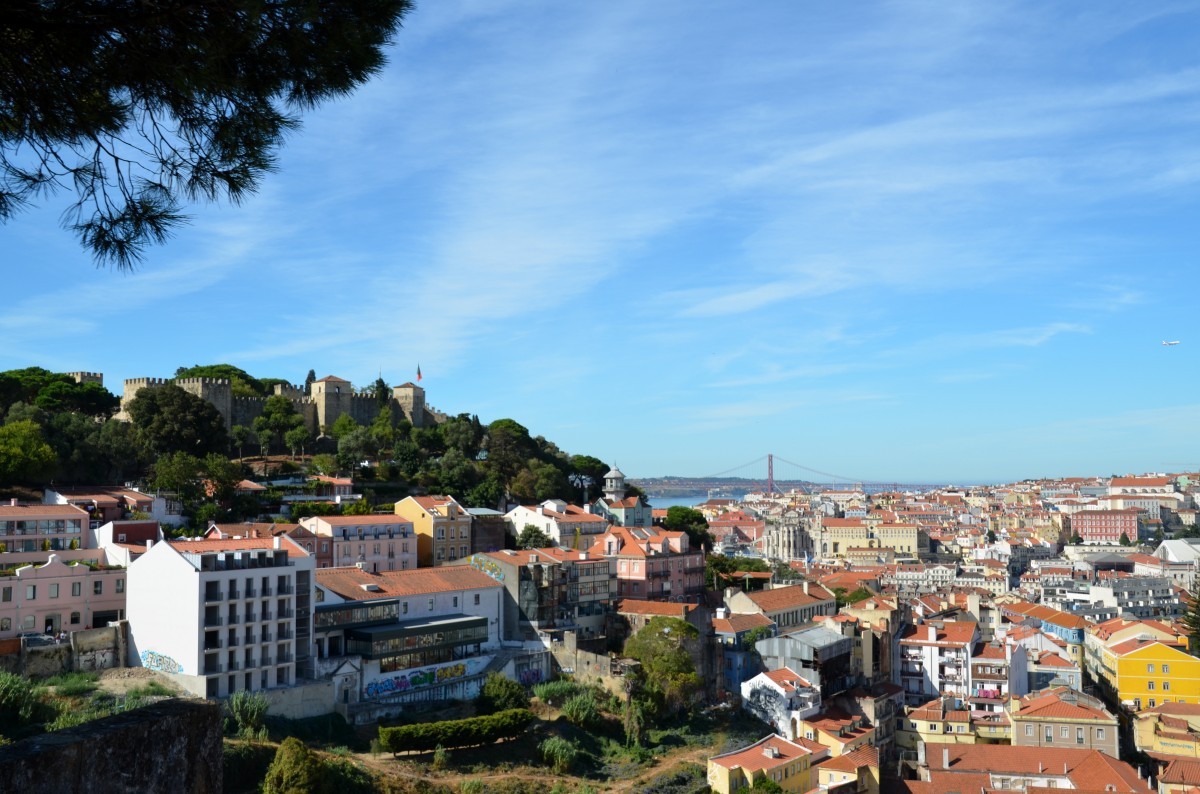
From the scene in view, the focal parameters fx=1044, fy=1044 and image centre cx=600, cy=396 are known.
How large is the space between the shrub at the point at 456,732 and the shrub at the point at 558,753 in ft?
2.89

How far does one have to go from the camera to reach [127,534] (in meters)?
31.2

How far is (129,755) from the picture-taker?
4.49 metres

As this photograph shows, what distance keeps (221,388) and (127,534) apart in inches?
850

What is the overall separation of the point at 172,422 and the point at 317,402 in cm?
1448

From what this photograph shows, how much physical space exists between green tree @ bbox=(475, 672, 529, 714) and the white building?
4.93 meters

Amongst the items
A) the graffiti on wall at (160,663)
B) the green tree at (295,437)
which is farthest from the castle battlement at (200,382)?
the graffiti on wall at (160,663)

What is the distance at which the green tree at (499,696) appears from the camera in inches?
1126

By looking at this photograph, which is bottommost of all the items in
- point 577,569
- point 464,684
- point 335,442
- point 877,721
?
point 877,721

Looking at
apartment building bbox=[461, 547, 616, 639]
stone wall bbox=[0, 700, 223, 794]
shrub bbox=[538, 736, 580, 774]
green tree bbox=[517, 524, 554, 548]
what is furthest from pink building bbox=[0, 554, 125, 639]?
stone wall bbox=[0, 700, 223, 794]

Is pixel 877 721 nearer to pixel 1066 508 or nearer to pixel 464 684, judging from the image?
pixel 464 684

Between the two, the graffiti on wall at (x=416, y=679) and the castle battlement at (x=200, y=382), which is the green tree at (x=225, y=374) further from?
the graffiti on wall at (x=416, y=679)

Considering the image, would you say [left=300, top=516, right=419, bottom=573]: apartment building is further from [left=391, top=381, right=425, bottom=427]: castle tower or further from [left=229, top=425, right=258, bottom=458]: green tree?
[left=391, top=381, right=425, bottom=427]: castle tower

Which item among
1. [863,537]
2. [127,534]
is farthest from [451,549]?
[863,537]

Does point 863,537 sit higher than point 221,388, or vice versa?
point 221,388
